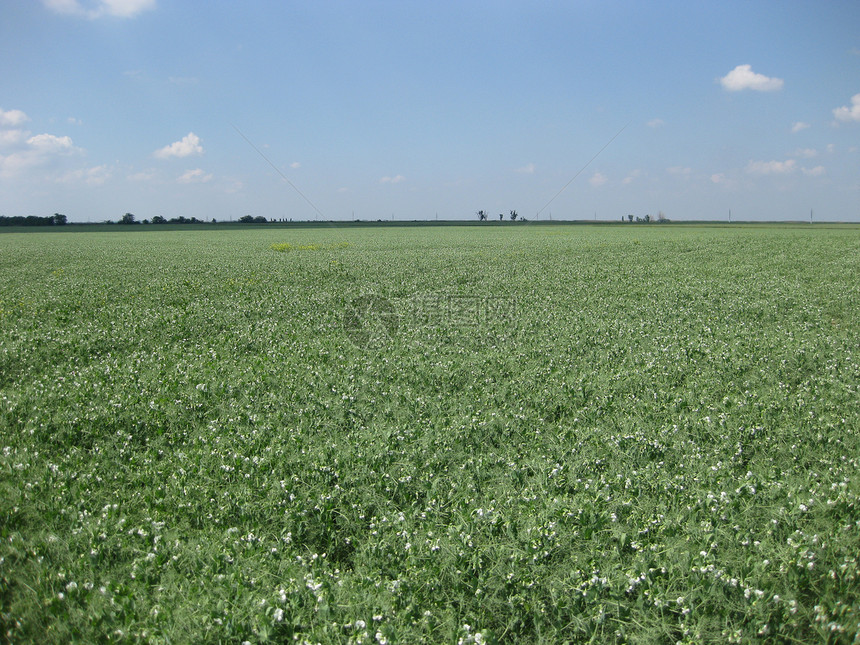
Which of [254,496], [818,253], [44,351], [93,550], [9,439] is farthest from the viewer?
[818,253]

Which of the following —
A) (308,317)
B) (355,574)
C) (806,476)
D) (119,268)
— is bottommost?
(355,574)

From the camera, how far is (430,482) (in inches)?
234

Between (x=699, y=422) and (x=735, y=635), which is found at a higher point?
(x=699, y=422)

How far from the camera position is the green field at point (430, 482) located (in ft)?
13.1

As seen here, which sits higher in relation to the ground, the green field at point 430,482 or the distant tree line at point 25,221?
Result: the distant tree line at point 25,221

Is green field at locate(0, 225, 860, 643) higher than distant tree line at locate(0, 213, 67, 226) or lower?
lower

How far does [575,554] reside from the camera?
460 centimetres

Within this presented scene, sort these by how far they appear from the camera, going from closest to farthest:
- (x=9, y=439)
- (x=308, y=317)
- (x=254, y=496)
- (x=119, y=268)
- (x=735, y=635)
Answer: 1. (x=735, y=635)
2. (x=254, y=496)
3. (x=9, y=439)
4. (x=308, y=317)
5. (x=119, y=268)

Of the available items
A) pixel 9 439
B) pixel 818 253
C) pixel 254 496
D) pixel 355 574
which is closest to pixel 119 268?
pixel 9 439

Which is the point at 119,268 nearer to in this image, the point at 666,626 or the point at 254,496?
the point at 254,496

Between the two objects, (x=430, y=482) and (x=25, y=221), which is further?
(x=25, y=221)

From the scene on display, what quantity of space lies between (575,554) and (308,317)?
1138 centimetres

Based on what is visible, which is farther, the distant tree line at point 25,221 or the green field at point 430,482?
the distant tree line at point 25,221

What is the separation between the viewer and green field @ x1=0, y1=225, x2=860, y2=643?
4.00 metres
